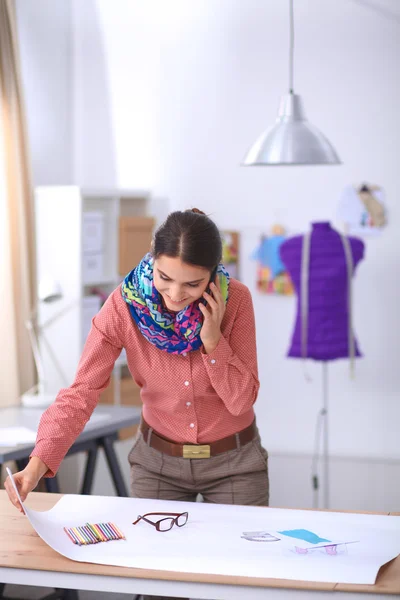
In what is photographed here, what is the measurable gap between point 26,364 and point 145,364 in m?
2.37

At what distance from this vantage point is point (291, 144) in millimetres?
3229

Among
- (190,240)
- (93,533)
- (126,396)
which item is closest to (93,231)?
(126,396)

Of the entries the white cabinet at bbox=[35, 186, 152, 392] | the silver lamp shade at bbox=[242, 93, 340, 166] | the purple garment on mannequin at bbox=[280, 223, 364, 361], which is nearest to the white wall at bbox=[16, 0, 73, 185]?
the white cabinet at bbox=[35, 186, 152, 392]

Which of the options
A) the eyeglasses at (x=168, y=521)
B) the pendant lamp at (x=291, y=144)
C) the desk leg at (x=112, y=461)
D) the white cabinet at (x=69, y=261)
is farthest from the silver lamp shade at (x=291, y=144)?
the eyeglasses at (x=168, y=521)

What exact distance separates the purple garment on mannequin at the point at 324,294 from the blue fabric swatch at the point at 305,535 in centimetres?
231

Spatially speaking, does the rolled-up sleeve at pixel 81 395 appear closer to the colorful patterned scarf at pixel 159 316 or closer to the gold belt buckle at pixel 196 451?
the colorful patterned scarf at pixel 159 316

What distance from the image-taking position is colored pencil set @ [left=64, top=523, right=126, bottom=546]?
1767 mm

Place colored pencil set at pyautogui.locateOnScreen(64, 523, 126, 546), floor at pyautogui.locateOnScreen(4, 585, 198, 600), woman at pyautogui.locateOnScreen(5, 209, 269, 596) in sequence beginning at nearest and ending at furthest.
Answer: colored pencil set at pyautogui.locateOnScreen(64, 523, 126, 546)
woman at pyautogui.locateOnScreen(5, 209, 269, 596)
floor at pyautogui.locateOnScreen(4, 585, 198, 600)

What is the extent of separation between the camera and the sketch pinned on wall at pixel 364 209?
4.64 m

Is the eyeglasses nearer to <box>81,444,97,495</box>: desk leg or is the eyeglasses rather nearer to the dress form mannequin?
<box>81,444,97,495</box>: desk leg

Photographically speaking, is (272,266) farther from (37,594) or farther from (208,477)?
(208,477)

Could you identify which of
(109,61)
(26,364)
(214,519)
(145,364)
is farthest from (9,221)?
(214,519)

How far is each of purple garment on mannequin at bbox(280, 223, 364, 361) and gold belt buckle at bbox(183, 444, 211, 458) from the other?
6.78 feet

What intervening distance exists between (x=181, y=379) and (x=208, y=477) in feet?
0.84
